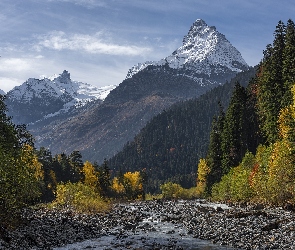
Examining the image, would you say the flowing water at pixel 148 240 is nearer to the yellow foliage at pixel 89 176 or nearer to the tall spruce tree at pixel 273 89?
the tall spruce tree at pixel 273 89

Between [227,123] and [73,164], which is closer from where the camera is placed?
[227,123]

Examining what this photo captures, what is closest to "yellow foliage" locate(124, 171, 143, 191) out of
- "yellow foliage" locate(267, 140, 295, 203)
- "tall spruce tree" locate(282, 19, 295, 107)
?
"tall spruce tree" locate(282, 19, 295, 107)

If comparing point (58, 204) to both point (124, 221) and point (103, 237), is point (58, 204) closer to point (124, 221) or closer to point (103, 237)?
point (124, 221)

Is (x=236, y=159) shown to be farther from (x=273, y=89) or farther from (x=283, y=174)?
(x=283, y=174)

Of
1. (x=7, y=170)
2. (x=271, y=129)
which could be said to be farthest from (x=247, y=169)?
(x=7, y=170)

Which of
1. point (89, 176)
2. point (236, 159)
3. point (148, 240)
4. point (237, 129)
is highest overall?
point (237, 129)

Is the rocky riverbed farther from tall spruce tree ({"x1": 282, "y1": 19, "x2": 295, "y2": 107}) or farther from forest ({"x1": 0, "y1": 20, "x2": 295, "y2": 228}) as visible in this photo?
tall spruce tree ({"x1": 282, "y1": 19, "x2": 295, "y2": 107})

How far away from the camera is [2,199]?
89.8 feet

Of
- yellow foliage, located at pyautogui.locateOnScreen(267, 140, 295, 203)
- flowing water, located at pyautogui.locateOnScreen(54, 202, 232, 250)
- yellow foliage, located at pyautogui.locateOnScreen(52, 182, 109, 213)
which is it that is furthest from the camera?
yellow foliage, located at pyautogui.locateOnScreen(52, 182, 109, 213)

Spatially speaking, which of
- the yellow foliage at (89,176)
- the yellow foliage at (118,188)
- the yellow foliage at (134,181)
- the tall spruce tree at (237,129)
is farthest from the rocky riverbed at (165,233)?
the yellow foliage at (134,181)

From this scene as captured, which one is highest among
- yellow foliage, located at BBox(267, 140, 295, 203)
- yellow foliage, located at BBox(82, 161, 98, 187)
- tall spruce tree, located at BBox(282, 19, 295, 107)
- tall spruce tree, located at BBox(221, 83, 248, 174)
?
Answer: tall spruce tree, located at BBox(282, 19, 295, 107)

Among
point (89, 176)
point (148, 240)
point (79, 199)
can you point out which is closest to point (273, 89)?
point (79, 199)

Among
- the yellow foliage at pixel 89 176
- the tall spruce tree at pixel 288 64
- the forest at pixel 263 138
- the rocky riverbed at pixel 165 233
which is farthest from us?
the yellow foliage at pixel 89 176

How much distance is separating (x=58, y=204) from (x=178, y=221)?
26.0 meters
